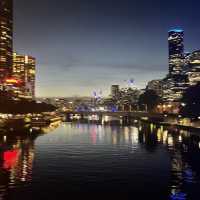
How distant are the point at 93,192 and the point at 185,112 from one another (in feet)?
429

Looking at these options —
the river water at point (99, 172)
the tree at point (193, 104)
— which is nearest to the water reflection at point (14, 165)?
the river water at point (99, 172)

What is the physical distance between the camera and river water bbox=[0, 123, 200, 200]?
47.4 m

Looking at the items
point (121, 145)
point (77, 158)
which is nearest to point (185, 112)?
point (121, 145)

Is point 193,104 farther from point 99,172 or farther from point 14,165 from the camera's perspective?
point 14,165

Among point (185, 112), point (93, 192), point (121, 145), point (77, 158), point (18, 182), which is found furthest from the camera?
point (185, 112)

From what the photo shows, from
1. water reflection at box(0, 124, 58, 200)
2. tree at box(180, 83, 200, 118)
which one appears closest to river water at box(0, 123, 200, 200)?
water reflection at box(0, 124, 58, 200)

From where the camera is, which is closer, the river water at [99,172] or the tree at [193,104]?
the river water at [99,172]

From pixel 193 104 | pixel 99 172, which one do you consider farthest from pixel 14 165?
pixel 193 104

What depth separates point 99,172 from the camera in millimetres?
60562

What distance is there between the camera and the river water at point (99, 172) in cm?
4738

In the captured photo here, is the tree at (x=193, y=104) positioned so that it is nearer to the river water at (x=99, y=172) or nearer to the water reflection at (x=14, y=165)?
the river water at (x=99, y=172)

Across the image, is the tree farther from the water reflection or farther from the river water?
the water reflection

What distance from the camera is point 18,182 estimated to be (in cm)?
5166

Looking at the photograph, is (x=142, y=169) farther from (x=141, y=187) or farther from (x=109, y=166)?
(x=141, y=187)
